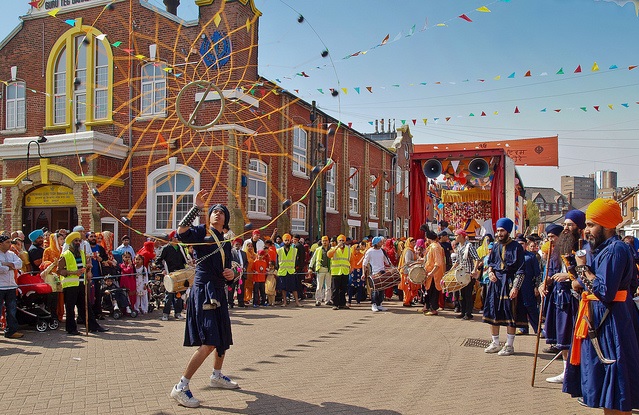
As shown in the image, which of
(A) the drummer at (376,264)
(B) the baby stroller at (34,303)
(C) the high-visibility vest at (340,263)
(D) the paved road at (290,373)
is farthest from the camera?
(C) the high-visibility vest at (340,263)

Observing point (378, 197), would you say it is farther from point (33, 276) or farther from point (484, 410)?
point (484, 410)

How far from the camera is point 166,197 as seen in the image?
1803 centimetres

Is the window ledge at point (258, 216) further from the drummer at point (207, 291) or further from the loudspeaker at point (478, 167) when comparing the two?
the drummer at point (207, 291)

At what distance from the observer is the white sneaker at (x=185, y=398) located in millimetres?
5402

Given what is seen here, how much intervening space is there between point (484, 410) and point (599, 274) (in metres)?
1.88

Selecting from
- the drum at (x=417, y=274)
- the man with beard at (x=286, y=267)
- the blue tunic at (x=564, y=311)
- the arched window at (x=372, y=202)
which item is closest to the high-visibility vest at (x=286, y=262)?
the man with beard at (x=286, y=267)

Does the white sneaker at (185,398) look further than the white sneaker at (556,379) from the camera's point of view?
No

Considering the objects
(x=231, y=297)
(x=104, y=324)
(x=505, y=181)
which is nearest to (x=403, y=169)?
(x=505, y=181)

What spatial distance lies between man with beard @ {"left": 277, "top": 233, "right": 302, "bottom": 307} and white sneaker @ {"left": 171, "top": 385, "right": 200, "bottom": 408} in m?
9.16

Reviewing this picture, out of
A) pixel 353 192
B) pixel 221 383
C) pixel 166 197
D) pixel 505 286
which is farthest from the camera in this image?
pixel 353 192

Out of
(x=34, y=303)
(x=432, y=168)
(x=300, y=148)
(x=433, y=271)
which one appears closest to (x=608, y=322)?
(x=433, y=271)

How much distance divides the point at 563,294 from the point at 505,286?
4.36 ft

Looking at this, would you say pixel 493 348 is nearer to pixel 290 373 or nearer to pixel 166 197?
pixel 290 373

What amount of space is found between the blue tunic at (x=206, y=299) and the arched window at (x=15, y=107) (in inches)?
703
